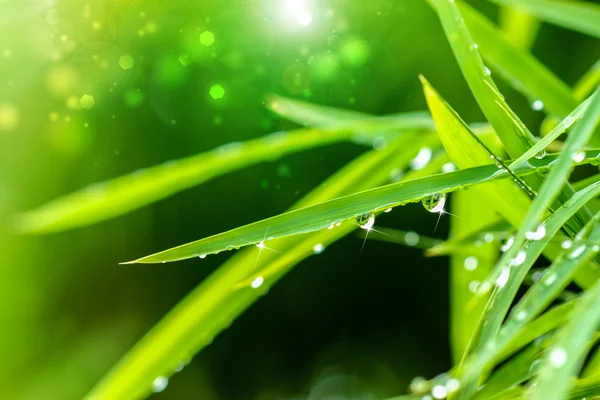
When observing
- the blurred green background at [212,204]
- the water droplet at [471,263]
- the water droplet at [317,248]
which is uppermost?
the blurred green background at [212,204]

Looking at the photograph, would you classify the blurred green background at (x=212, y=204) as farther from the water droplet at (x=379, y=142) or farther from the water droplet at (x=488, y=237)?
the water droplet at (x=488, y=237)

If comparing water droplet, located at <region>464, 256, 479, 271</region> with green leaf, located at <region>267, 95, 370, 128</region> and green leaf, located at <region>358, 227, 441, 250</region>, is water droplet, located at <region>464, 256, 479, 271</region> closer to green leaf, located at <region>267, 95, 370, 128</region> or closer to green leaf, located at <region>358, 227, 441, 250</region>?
green leaf, located at <region>358, 227, 441, 250</region>

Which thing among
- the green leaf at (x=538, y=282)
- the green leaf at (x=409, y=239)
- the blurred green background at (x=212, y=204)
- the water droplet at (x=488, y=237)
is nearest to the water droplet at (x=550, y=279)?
the green leaf at (x=538, y=282)

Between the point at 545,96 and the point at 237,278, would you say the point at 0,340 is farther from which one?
the point at 545,96

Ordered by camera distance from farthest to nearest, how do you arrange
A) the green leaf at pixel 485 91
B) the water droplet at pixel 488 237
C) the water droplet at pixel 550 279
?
1. the water droplet at pixel 488 237
2. the green leaf at pixel 485 91
3. the water droplet at pixel 550 279

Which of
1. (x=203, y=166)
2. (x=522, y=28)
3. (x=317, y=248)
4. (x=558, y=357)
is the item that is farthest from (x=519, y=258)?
(x=522, y=28)

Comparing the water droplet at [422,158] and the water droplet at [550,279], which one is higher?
the water droplet at [422,158]
